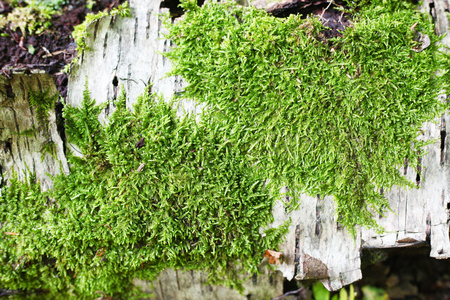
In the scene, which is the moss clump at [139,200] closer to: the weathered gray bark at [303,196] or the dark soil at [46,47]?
the weathered gray bark at [303,196]

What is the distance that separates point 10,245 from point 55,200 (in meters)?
0.47

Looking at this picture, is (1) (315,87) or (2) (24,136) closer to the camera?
(1) (315,87)

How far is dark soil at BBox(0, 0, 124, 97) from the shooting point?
2.19 m

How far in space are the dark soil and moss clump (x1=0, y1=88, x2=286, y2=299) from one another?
0.51 m

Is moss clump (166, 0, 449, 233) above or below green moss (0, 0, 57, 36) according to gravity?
below

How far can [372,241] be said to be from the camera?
→ 6.64 ft

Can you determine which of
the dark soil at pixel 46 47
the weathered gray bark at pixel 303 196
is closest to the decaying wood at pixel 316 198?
the weathered gray bark at pixel 303 196

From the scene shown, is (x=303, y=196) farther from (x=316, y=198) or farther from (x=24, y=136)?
(x=24, y=136)

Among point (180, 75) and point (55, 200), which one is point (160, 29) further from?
point (55, 200)

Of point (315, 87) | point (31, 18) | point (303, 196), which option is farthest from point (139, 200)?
point (31, 18)

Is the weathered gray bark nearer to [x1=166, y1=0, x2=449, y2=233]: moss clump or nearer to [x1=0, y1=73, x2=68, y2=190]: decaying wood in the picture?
[x1=0, y1=73, x2=68, y2=190]: decaying wood

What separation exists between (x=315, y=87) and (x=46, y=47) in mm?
2008

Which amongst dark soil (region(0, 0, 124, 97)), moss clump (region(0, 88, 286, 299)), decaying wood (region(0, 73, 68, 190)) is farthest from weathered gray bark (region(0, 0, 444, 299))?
dark soil (region(0, 0, 124, 97))

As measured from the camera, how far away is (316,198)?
2.00m
